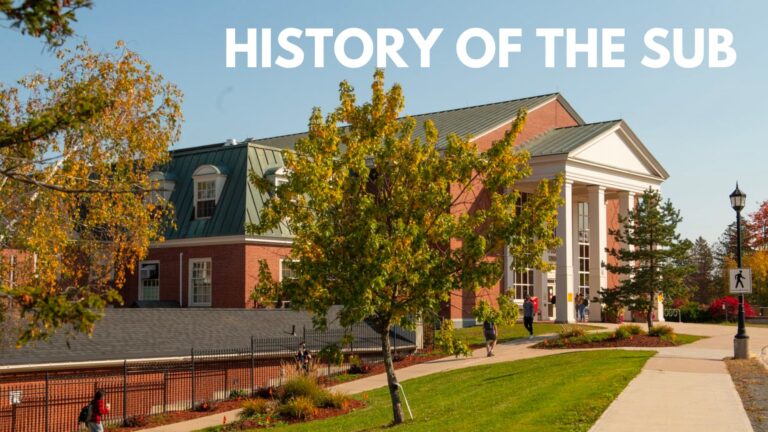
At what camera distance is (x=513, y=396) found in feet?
60.4

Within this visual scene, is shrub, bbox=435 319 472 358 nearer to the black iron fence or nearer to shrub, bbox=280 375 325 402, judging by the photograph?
the black iron fence

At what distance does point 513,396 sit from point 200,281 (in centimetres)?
2287

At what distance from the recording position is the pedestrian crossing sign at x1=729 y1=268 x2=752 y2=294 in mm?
25223

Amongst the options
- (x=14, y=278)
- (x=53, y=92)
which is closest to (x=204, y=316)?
(x=14, y=278)

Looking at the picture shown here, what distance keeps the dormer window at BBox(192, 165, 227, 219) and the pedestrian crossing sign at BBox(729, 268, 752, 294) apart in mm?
22008

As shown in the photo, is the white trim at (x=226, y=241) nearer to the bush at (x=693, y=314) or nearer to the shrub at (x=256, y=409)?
the shrub at (x=256, y=409)

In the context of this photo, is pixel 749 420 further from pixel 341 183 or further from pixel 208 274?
pixel 208 274

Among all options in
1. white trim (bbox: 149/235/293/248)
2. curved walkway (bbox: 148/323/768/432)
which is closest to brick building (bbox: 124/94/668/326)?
white trim (bbox: 149/235/293/248)

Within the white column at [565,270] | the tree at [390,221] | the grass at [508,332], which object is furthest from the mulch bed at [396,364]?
the white column at [565,270]

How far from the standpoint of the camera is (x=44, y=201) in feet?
76.5

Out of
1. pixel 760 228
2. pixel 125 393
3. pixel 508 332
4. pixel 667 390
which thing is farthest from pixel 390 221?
pixel 760 228

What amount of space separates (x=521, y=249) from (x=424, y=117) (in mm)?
35699

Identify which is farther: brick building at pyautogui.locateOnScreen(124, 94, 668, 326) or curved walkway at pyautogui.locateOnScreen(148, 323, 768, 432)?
brick building at pyautogui.locateOnScreen(124, 94, 668, 326)

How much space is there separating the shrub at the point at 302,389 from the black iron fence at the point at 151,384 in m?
1.30
